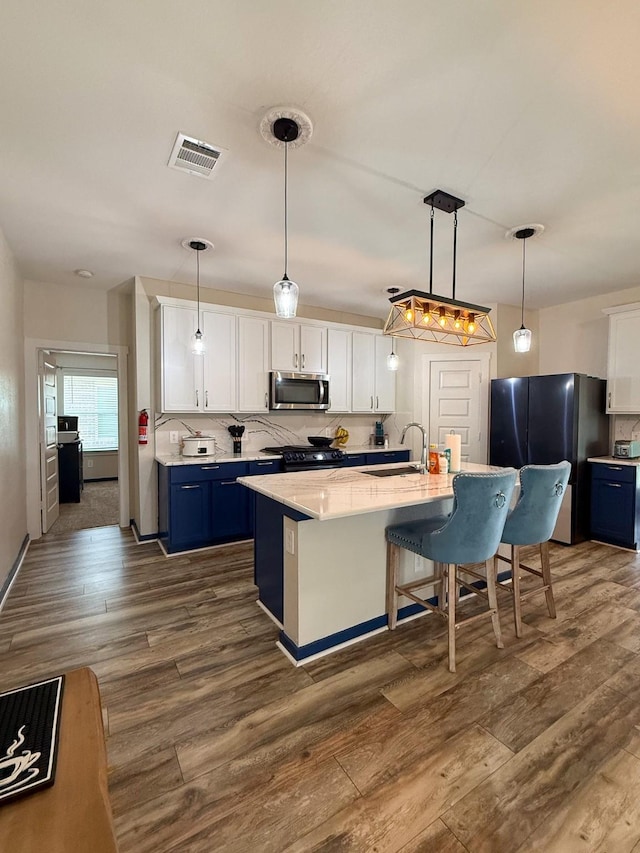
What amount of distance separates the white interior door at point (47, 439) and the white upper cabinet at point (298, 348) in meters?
2.55

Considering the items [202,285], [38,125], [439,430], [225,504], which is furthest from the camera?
[439,430]

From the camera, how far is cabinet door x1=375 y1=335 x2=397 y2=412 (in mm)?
5605

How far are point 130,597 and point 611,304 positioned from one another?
18.9 ft

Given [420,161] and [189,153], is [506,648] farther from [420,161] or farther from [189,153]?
[189,153]

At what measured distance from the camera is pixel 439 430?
5508mm

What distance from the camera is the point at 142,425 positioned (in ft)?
13.6

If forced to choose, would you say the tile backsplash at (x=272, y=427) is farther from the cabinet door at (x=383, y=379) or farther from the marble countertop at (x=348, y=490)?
the marble countertop at (x=348, y=490)

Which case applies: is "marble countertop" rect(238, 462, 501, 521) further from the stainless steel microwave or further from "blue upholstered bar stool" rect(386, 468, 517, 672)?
the stainless steel microwave

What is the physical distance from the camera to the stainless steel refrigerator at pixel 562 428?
164 inches

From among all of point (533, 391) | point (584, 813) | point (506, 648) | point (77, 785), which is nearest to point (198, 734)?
point (77, 785)

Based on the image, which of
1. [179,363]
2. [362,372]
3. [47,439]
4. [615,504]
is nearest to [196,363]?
[179,363]

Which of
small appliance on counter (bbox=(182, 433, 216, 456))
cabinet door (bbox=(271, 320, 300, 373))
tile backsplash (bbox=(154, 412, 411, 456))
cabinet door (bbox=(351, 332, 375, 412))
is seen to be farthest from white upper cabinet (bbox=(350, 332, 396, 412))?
small appliance on counter (bbox=(182, 433, 216, 456))

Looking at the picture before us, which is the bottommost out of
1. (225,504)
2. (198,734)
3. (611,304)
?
(198,734)

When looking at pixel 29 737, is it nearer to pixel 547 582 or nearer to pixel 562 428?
pixel 547 582
